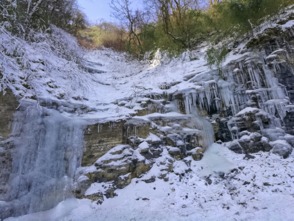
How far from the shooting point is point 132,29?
1385 cm

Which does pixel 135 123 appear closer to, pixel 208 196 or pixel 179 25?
pixel 208 196

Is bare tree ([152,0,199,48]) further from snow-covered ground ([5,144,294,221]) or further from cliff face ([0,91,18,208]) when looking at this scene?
cliff face ([0,91,18,208])

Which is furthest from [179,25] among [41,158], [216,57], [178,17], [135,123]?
[41,158]

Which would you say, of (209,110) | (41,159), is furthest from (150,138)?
(41,159)

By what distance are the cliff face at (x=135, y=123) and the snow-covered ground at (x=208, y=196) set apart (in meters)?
0.20

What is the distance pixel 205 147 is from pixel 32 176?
14.7 feet

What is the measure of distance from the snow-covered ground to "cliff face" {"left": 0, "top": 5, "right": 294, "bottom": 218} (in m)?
0.20

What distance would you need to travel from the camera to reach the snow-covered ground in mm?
4551

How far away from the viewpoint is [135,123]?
6973 millimetres

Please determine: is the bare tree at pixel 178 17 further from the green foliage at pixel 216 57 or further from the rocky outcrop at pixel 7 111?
the rocky outcrop at pixel 7 111

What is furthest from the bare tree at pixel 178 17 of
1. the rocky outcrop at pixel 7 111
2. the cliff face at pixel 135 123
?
the rocky outcrop at pixel 7 111

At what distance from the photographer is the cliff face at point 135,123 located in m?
5.83

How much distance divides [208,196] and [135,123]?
283 centimetres

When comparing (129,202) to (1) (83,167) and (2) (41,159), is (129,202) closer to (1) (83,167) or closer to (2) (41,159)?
(1) (83,167)
